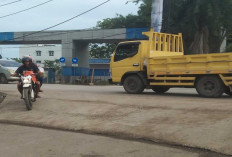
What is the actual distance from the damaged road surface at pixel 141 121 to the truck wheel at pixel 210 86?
121 inches

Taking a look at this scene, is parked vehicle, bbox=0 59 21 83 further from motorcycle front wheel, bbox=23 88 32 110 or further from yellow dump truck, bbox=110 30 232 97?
motorcycle front wheel, bbox=23 88 32 110

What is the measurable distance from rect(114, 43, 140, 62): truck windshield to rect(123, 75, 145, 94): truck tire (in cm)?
87

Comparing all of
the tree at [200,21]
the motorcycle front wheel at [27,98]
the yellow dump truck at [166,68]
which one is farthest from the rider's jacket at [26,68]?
the tree at [200,21]

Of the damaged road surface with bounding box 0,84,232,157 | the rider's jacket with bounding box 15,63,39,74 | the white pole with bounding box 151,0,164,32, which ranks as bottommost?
the damaged road surface with bounding box 0,84,232,157

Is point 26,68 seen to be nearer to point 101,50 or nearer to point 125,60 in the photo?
point 125,60

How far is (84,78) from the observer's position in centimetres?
2997

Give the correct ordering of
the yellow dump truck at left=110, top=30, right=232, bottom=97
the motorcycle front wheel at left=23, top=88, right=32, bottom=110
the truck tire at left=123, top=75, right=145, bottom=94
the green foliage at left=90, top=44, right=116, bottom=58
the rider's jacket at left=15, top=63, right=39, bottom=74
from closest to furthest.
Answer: the motorcycle front wheel at left=23, top=88, right=32, bottom=110 → the rider's jacket at left=15, top=63, right=39, bottom=74 → the yellow dump truck at left=110, top=30, right=232, bottom=97 → the truck tire at left=123, top=75, right=145, bottom=94 → the green foliage at left=90, top=44, right=116, bottom=58

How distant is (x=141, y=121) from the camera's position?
6.66 m

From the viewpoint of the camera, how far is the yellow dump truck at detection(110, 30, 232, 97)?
412 inches

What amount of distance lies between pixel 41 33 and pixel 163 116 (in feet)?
92.2

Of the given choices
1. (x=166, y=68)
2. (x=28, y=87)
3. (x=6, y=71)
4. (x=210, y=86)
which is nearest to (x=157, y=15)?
(x=166, y=68)

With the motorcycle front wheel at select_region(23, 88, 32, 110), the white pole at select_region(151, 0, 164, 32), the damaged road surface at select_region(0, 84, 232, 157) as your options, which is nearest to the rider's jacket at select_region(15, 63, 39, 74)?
the motorcycle front wheel at select_region(23, 88, 32, 110)

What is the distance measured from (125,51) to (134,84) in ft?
4.62

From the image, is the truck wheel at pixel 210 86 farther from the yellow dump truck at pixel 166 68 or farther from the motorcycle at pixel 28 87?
the motorcycle at pixel 28 87
